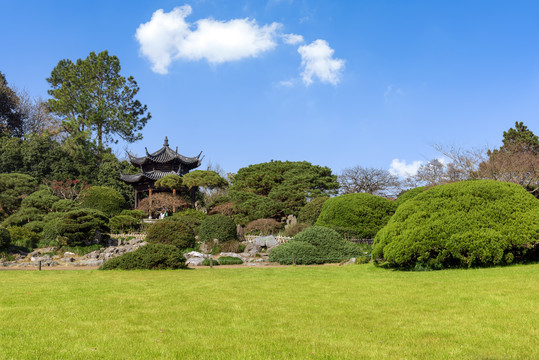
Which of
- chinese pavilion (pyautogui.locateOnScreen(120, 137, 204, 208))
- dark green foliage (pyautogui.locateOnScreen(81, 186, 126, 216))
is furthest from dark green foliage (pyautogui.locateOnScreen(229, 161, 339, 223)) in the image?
dark green foliage (pyautogui.locateOnScreen(81, 186, 126, 216))

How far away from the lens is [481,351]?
14.6 feet

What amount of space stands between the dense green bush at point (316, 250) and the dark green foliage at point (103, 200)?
69.4ft

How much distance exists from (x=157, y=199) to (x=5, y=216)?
1161cm

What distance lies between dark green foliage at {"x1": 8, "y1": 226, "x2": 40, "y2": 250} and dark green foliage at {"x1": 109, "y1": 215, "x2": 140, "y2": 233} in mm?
5245

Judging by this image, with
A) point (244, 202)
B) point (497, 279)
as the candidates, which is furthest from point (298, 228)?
point (497, 279)

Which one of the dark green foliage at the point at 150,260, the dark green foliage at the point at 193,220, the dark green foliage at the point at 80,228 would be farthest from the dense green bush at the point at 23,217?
the dark green foliage at the point at 150,260

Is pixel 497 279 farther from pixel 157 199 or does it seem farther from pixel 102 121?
pixel 102 121

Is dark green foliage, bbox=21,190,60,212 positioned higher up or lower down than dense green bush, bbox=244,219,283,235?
higher up

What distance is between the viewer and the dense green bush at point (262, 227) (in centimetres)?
2789

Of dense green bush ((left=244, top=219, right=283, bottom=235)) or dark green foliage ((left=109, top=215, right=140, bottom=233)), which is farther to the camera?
dark green foliage ((left=109, top=215, right=140, bottom=233))

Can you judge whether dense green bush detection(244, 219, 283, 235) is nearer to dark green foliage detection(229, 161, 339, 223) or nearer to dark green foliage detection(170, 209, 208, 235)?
dark green foliage detection(229, 161, 339, 223)

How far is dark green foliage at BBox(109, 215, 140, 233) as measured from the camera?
2971cm

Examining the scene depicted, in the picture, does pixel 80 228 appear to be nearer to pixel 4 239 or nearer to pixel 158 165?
pixel 4 239

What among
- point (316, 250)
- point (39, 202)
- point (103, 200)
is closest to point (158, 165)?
point (103, 200)
